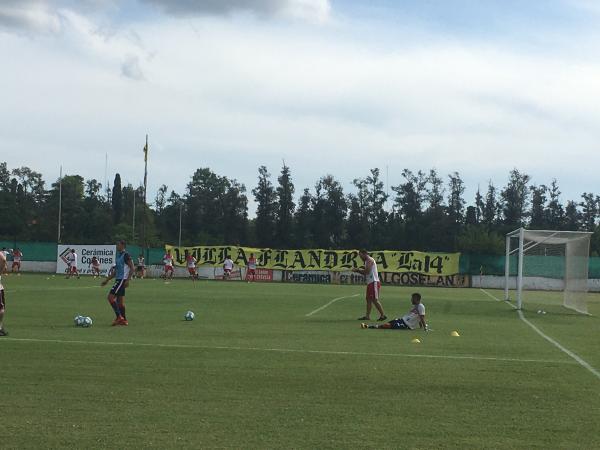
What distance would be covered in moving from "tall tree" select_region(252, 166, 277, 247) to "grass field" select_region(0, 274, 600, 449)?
3341 inches

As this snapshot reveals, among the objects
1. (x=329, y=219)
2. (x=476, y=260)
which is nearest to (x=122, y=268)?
(x=476, y=260)

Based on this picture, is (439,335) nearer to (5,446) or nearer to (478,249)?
(5,446)

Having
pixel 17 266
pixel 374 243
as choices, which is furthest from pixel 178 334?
pixel 374 243

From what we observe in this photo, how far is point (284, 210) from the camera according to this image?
104m

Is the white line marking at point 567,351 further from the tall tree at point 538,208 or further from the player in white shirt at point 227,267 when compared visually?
the tall tree at point 538,208

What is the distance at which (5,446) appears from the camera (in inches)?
278

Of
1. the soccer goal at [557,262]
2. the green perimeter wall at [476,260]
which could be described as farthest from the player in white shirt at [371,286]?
the green perimeter wall at [476,260]

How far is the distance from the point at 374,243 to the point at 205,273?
4368cm

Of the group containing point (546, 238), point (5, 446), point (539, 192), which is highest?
point (539, 192)

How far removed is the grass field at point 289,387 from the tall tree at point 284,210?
83.5m

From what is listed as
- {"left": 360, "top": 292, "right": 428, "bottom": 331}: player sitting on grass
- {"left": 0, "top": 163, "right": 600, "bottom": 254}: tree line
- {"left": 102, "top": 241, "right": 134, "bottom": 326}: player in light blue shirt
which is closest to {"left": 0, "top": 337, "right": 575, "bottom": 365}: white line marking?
{"left": 102, "top": 241, "right": 134, "bottom": 326}: player in light blue shirt

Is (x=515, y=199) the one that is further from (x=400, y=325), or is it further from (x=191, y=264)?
(x=400, y=325)

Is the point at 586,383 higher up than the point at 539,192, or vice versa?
the point at 539,192

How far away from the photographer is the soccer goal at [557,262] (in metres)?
28.3
